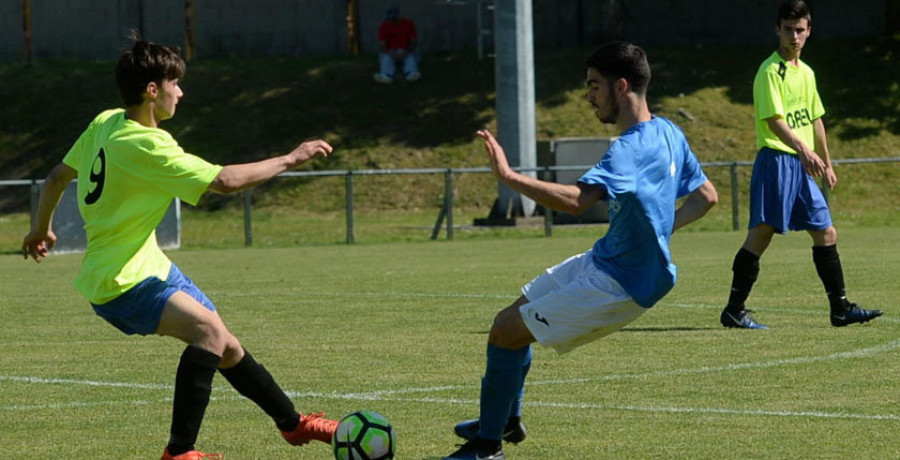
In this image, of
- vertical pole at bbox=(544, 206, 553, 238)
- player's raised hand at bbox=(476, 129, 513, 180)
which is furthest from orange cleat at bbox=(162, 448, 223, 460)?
vertical pole at bbox=(544, 206, 553, 238)

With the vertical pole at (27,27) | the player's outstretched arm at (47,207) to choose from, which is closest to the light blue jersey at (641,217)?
the player's outstretched arm at (47,207)

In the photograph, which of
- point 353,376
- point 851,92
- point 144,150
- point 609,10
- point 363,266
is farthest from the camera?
point 609,10

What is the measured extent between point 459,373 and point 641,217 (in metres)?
3.08

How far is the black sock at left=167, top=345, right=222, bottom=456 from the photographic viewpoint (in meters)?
6.29

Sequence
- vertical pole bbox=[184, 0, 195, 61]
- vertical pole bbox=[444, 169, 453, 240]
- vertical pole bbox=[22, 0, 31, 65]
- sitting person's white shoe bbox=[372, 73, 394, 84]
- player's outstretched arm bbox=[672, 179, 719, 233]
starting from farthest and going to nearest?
vertical pole bbox=[184, 0, 195, 61] < vertical pole bbox=[22, 0, 31, 65] < sitting person's white shoe bbox=[372, 73, 394, 84] < vertical pole bbox=[444, 169, 453, 240] < player's outstretched arm bbox=[672, 179, 719, 233]

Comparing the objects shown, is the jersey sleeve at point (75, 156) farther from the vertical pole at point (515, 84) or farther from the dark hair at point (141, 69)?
the vertical pole at point (515, 84)

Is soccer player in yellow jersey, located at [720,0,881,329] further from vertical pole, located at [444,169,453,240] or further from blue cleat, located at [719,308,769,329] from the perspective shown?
vertical pole, located at [444,169,453,240]

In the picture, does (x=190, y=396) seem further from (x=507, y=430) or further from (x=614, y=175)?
(x=614, y=175)

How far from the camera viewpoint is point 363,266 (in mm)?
18422

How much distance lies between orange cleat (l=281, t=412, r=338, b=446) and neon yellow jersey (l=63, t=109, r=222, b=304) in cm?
87

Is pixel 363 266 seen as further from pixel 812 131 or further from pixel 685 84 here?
pixel 685 84

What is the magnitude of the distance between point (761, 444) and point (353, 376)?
305cm

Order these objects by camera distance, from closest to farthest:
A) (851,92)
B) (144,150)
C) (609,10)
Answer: (144,150) → (851,92) → (609,10)

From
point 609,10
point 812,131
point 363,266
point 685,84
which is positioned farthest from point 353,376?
point 609,10
